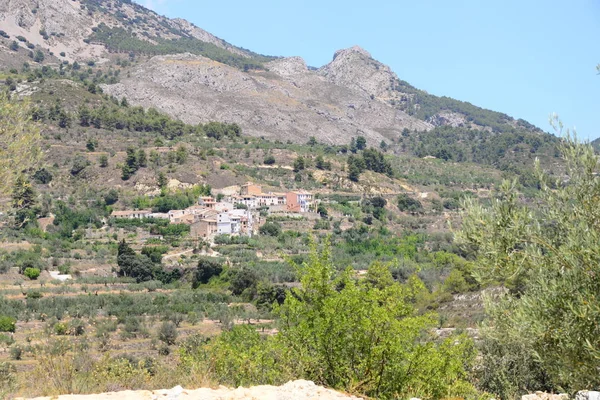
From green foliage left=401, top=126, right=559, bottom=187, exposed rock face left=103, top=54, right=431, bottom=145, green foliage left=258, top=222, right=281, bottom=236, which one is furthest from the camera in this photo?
exposed rock face left=103, top=54, right=431, bottom=145

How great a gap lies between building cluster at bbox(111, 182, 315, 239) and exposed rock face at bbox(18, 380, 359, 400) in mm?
48643

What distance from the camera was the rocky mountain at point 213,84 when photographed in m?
119

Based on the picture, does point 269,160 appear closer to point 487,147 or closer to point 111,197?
point 111,197

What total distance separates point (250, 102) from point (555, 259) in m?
120

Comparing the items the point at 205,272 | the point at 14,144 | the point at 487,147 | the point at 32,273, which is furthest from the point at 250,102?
the point at 14,144

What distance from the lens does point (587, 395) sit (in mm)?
6328

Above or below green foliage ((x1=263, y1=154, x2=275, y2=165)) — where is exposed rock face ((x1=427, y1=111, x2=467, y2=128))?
above

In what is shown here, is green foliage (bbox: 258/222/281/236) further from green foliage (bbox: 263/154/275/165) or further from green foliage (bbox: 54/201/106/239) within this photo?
green foliage (bbox: 263/154/275/165)

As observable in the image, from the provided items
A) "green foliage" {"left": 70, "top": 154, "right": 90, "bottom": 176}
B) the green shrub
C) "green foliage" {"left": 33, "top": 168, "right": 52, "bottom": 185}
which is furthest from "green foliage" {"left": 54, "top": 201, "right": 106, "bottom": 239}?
the green shrub

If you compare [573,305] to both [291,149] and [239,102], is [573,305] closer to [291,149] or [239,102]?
[291,149]

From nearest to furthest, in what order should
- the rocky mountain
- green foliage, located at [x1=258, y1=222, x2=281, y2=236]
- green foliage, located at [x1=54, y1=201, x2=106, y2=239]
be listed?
green foliage, located at [x1=54, y1=201, x2=106, y2=239] → green foliage, located at [x1=258, y1=222, x2=281, y2=236] → the rocky mountain

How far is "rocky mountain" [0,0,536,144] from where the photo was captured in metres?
119

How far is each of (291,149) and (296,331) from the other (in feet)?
265

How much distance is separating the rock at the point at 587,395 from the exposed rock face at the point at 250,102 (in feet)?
349
